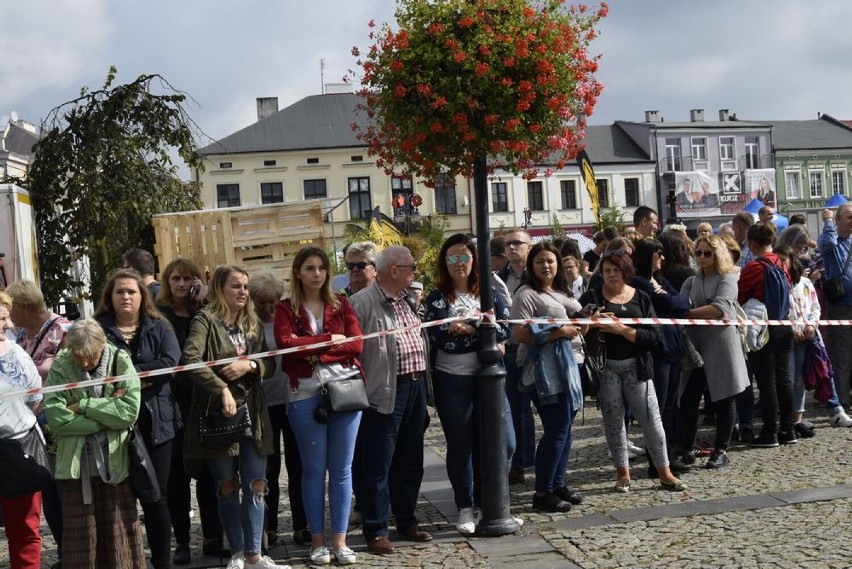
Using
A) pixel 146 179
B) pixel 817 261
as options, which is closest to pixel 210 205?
pixel 146 179

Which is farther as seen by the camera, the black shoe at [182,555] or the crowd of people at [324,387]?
the black shoe at [182,555]

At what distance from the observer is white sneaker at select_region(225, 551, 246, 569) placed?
20.3ft

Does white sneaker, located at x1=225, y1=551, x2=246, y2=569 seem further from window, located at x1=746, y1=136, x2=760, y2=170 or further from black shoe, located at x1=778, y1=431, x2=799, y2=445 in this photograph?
window, located at x1=746, y1=136, x2=760, y2=170

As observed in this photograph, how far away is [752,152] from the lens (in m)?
72.4

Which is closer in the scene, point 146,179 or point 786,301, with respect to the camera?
point 786,301

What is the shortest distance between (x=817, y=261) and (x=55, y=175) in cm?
976

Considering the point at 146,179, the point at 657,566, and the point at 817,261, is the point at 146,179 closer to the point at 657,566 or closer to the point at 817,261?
the point at 817,261

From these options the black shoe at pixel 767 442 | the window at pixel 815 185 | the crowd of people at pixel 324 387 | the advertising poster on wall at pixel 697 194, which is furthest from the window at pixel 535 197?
the crowd of people at pixel 324 387

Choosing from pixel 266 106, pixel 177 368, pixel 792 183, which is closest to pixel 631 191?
pixel 792 183

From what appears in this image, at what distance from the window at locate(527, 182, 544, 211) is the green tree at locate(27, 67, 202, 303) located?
172ft

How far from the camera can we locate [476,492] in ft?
24.9

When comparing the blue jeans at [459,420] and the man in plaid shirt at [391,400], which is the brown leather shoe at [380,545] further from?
the blue jeans at [459,420]

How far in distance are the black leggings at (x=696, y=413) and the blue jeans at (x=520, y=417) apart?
4.25 feet

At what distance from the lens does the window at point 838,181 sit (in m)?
74.2
